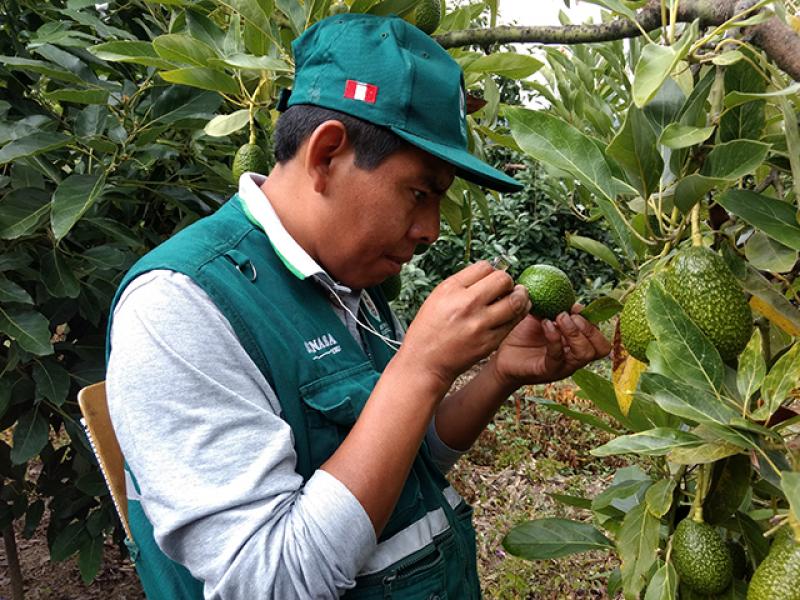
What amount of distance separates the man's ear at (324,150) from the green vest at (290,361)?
14cm

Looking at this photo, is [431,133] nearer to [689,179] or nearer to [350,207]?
[350,207]

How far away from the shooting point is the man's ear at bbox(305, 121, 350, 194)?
1.25m

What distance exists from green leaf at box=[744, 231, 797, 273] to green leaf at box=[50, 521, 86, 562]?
2296 mm

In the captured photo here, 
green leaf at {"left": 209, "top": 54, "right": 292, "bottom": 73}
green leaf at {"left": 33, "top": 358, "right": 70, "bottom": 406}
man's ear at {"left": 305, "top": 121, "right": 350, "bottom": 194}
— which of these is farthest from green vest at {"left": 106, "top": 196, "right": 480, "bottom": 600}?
green leaf at {"left": 33, "top": 358, "right": 70, "bottom": 406}

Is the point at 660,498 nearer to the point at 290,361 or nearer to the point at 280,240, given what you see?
the point at 290,361

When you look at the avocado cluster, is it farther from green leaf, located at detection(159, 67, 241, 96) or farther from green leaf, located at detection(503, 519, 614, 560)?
green leaf, located at detection(159, 67, 241, 96)

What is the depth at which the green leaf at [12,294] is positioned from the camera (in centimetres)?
202

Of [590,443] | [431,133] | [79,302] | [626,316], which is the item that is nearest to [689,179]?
[626,316]

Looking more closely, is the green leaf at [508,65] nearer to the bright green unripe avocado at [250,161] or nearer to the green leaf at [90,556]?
the bright green unripe avocado at [250,161]

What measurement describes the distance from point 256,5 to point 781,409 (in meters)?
1.10

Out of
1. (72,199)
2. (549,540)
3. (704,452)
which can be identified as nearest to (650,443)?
(704,452)

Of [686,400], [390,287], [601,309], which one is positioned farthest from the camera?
[390,287]

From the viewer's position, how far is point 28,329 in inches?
80.6

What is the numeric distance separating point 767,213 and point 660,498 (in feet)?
1.44
